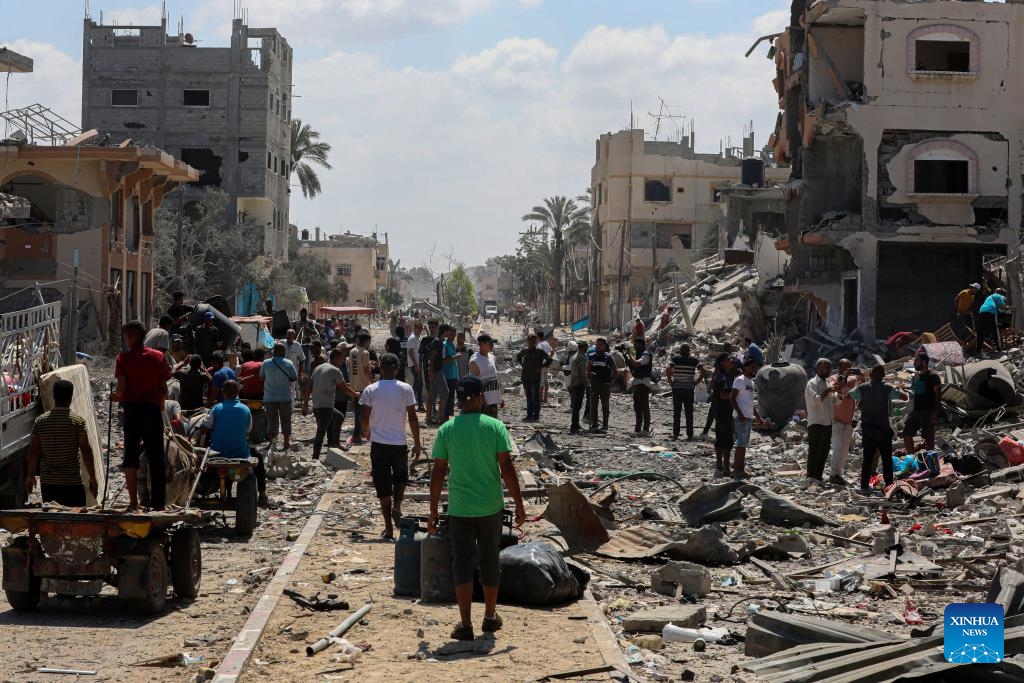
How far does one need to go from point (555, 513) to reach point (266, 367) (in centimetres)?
716

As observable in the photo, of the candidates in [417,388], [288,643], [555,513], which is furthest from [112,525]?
[417,388]

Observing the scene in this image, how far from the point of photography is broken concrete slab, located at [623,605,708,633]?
29.2ft

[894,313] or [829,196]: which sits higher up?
[829,196]

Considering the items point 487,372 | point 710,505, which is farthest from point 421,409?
point 710,505

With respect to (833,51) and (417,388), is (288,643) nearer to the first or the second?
(417,388)

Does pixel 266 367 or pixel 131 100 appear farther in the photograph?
pixel 131 100

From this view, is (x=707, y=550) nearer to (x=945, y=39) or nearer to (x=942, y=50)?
(x=945, y=39)

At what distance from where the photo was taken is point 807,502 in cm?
1505

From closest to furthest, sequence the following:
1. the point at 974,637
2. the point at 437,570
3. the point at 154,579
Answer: the point at 974,637, the point at 154,579, the point at 437,570

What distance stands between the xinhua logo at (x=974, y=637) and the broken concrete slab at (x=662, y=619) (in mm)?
2162

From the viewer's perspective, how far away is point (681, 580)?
33.4 feet

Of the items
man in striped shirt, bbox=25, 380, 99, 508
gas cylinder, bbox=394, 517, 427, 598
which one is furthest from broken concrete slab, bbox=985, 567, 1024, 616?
man in striped shirt, bbox=25, 380, 99, 508

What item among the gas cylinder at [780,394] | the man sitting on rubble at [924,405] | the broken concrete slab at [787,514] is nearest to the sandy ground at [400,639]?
the broken concrete slab at [787,514]

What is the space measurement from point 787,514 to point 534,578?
4796 mm
